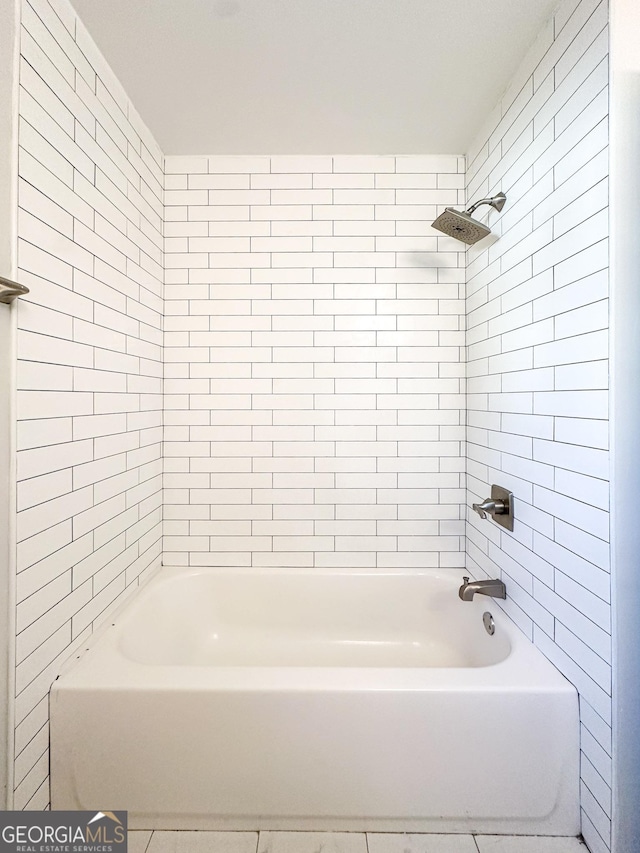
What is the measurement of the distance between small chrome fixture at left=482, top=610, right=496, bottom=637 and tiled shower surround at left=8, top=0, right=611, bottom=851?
99mm

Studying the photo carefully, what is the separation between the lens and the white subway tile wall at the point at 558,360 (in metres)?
1.02

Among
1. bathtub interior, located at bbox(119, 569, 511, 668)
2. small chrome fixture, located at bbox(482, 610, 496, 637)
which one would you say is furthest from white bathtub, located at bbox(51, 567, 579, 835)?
bathtub interior, located at bbox(119, 569, 511, 668)

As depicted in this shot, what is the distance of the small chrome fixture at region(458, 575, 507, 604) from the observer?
1.52 meters

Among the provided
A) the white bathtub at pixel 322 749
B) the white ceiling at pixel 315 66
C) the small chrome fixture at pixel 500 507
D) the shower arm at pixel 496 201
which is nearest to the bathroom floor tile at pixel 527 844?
the white bathtub at pixel 322 749

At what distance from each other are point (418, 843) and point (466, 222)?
2.04 m

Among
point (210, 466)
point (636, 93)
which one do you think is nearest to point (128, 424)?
point (210, 466)

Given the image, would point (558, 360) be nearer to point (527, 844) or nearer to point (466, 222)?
point (466, 222)

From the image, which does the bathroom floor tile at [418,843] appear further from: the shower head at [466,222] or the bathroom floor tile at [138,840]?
the shower head at [466,222]

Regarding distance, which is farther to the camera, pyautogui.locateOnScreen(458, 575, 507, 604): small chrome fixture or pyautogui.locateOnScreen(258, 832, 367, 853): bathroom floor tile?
pyautogui.locateOnScreen(458, 575, 507, 604): small chrome fixture

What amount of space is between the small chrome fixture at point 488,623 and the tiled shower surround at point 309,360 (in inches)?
3.9

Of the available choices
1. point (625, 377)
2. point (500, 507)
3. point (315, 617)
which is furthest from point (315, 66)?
point (315, 617)

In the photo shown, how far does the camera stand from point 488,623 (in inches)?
60.8

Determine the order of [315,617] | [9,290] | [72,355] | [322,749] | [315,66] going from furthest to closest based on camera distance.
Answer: [315,617] → [315,66] → [72,355] → [322,749] → [9,290]

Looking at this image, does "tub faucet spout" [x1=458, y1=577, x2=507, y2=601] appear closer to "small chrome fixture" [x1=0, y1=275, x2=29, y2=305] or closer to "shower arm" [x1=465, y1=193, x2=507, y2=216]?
"shower arm" [x1=465, y1=193, x2=507, y2=216]
